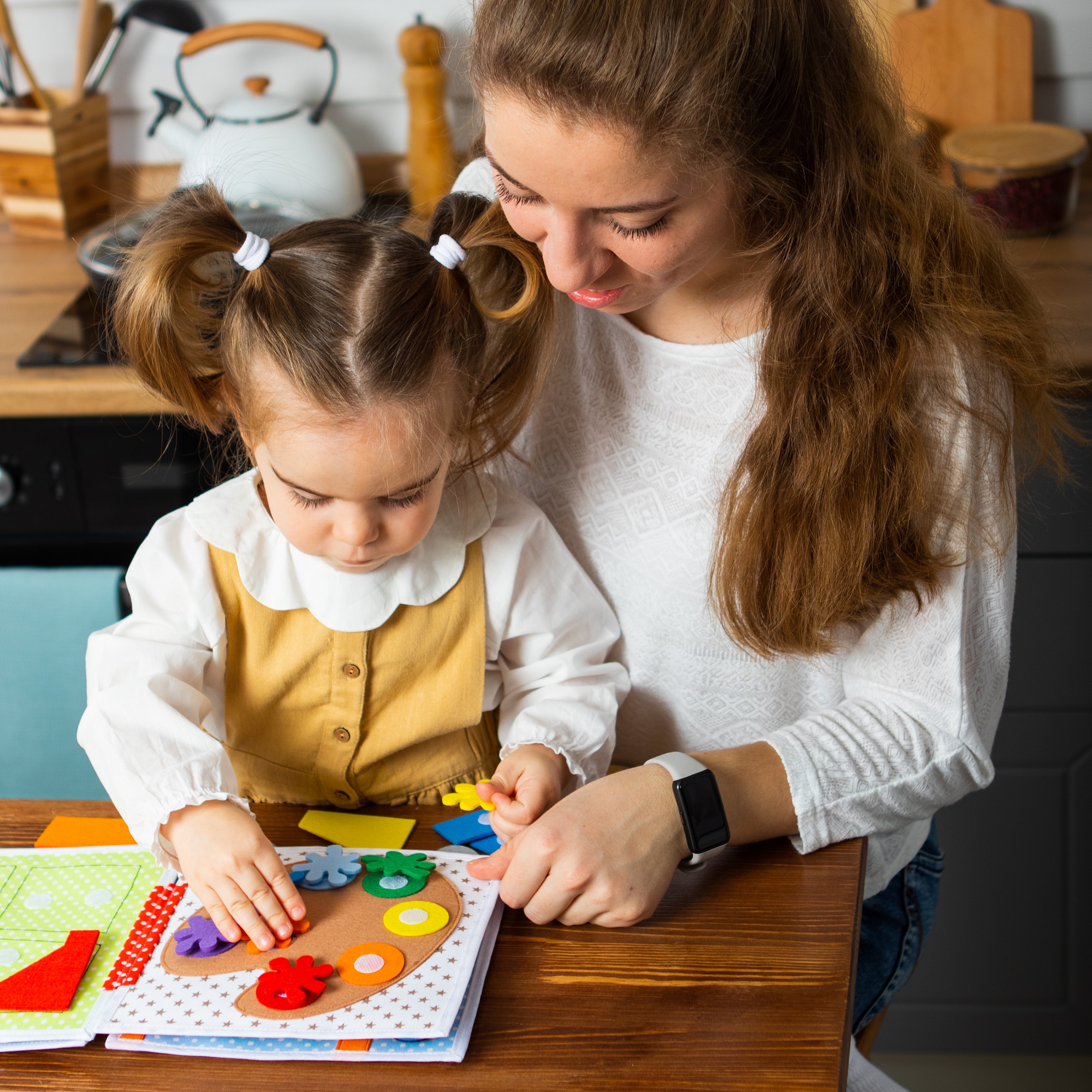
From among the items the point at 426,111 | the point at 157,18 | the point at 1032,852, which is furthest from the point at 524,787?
the point at 157,18

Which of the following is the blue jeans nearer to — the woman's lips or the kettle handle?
the woman's lips

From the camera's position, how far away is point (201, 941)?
812 mm

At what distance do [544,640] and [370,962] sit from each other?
1.17 feet

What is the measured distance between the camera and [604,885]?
2.72 feet

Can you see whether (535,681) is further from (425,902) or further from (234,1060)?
(234,1060)

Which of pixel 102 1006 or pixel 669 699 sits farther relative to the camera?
pixel 669 699

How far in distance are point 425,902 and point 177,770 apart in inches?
8.5

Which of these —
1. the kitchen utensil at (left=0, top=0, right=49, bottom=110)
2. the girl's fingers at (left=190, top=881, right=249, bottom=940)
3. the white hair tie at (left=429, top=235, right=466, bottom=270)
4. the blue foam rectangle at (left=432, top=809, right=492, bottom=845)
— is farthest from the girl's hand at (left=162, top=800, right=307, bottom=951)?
the kitchen utensil at (left=0, top=0, right=49, bottom=110)

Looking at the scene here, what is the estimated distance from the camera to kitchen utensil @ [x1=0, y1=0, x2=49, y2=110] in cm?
192

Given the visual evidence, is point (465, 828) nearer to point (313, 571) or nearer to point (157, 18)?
point (313, 571)

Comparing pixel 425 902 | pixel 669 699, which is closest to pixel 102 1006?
pixel 425 902

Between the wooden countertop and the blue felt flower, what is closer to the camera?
the blue felt flower

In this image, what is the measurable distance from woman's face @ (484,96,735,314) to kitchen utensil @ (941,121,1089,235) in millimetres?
955

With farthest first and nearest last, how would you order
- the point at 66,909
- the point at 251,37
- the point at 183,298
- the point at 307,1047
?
the point at 251,37, the point at 183,298, the point at 66,909, the point at 307,1047
